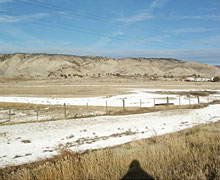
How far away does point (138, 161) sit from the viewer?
6.71 metres

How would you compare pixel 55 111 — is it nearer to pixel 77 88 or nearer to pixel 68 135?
pixel 68 135

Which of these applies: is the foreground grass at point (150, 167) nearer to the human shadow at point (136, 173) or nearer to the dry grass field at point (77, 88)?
the human shadow at point (136, 173)

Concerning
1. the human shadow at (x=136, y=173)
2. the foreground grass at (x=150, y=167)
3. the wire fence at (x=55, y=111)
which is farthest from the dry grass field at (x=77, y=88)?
the human shadow at (x=136, y=173)

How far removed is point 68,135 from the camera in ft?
60.3

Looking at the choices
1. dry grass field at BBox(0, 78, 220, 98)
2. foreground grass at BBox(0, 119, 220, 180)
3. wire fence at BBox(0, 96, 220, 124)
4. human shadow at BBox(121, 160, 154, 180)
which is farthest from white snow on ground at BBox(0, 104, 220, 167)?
dry grass field at BBox(0, 78, 220, 98)

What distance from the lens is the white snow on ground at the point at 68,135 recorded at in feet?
43.8

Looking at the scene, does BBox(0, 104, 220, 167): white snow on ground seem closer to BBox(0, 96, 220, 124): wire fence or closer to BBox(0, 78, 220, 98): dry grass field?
BBox(0, 96, 220, 124): wire fence

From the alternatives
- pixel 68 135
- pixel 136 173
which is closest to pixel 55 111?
pixel 68 135

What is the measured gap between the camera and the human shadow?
578 centimetres

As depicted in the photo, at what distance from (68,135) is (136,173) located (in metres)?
13.0

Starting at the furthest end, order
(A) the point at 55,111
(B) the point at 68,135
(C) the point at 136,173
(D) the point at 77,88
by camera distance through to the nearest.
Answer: (D) the point at 77,88, (A) the point at 55,111, (B) the point at 68,135, (C) the point at 136,173

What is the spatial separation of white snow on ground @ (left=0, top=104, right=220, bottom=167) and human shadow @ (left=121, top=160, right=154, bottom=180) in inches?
256

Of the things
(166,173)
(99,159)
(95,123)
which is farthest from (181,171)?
(95,123)

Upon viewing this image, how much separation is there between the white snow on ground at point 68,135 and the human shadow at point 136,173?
256 inches
